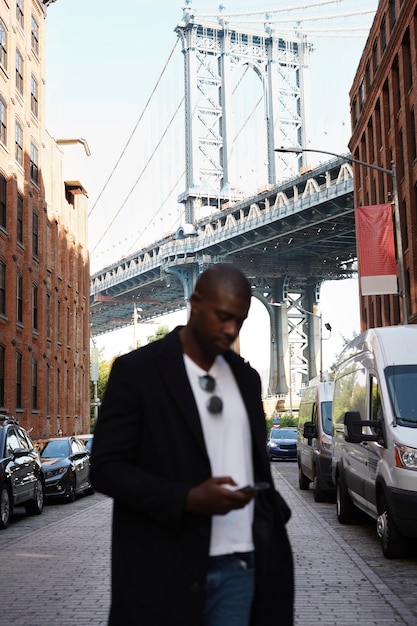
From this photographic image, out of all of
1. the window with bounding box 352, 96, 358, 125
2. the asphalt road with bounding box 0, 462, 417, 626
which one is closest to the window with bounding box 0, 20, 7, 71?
the asphalt road with bounding box 0, 462, 417, 626

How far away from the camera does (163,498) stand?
2.77 metres

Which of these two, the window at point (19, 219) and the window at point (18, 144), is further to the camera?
the window at point (18, 144)

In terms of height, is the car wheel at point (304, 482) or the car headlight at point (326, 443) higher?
the car headlight at point (326, 443)

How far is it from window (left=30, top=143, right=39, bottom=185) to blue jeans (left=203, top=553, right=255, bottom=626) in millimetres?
35615

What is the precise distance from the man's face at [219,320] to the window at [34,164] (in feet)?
116

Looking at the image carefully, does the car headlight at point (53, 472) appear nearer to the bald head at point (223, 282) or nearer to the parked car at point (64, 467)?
the parked car at point (64, 467)

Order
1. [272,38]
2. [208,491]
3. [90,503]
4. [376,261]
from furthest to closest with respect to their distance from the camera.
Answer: [272,38] → [376,261] → [90,503] → [208,491]

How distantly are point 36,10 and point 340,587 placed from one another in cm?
3580

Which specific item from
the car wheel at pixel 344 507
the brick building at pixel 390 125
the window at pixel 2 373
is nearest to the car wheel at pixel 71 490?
the car wheel at pixel 344 507

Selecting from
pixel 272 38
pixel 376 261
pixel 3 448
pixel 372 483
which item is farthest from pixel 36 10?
pixel 272 38

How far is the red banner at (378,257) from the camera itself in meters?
26.2

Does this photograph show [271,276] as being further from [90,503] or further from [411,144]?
[90,503]

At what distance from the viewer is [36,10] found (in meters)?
40.2

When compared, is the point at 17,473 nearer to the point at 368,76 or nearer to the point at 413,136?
the point at 413,136
